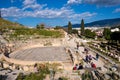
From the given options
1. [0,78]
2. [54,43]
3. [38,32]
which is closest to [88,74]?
[0,78]

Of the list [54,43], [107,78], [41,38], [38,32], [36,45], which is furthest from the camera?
[38,32]

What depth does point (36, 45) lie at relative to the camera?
51000mm

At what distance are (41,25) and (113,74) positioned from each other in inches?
2707

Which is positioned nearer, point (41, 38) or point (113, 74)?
point (113, 74)

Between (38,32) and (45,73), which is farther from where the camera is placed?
(38,32)

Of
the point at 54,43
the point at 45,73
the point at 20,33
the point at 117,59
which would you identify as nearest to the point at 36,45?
the point at 54,43

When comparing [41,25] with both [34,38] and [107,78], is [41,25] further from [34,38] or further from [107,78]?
[107,78]

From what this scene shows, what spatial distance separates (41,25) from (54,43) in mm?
30774

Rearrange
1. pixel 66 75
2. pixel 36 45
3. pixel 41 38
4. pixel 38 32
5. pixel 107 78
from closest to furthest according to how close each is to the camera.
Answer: pixel 107 78
pixel 66 75
pixel 36 45
pixel 41 38
pixel 38 32

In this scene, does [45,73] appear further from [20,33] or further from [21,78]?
[20,33]

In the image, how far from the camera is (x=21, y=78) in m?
16.3

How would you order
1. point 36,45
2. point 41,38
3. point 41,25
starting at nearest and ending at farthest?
point 36,45
point 41,38
point 41,25

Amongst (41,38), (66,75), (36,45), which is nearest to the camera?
(66,75)

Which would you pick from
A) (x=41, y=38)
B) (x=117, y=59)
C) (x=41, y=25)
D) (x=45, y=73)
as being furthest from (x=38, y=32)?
(x=45, y=73)
